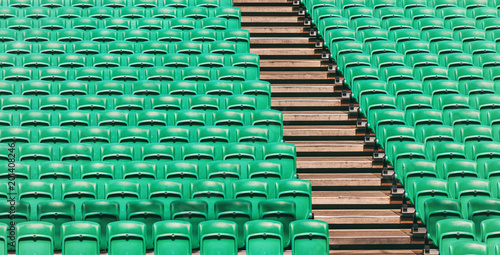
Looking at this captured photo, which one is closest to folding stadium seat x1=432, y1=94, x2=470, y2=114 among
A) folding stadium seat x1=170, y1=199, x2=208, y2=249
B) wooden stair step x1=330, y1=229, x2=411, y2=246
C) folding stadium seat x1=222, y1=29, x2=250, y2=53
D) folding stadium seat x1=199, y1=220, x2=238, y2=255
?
wooden stair step x1=330, y1=229, x2=411, y2=246

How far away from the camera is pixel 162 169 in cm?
595

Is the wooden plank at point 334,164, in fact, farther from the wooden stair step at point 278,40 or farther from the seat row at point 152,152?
the wooden stair step at point 278,40

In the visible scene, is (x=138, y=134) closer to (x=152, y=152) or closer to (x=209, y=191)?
(x=152, y=152)

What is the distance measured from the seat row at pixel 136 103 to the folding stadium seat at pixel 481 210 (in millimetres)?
2426

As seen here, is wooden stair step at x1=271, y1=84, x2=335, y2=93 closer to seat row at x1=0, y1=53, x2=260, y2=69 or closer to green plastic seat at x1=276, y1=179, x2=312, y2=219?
seat row at x1=0, y1=53, x2=260, y2=69

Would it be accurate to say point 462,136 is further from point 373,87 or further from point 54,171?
point 54,171

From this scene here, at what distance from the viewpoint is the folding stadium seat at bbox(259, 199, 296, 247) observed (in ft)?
17.5

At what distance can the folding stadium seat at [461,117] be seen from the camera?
269 inches

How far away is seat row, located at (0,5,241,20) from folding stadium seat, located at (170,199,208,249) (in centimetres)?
384

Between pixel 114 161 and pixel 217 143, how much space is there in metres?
0.93

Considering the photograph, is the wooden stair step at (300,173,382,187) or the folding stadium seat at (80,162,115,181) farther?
the wooden stair step at (300,173,382,187)

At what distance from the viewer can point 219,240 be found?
195 inches

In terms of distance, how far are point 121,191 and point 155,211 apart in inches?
15.2

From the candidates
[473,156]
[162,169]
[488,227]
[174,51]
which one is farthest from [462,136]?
[174,51]
